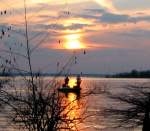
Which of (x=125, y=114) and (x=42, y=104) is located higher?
(x=42, y=104)

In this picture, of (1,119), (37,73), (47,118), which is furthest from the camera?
(1,119)

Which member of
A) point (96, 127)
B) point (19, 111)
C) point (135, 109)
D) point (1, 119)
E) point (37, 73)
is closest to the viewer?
point (19, 111)

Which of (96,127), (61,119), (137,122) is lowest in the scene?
(96,127)

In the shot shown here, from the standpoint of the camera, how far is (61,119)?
29.9ft

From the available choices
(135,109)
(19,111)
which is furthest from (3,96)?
(135,109)

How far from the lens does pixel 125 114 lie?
18.5m

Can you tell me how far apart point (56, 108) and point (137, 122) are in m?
8.72

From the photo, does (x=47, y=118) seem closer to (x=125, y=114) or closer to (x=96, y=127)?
(x=125, y=114)

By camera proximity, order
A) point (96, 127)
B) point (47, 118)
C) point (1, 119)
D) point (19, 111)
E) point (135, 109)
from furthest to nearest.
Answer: point (1, 119) < point (96, 127) < point (135, 109) < point (19, 111) < point (47, 118)

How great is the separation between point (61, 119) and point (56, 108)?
0.33 metres

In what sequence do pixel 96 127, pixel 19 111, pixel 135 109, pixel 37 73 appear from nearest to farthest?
1. pixel 19 111
2. pixel 37 73
3. pixel 135 109
4. pixel 96 127

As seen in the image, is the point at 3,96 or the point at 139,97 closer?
the point at 3,96

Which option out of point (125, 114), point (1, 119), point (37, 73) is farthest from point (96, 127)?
point (37, 73)

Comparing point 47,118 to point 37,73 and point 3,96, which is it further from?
point 37,73
